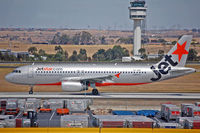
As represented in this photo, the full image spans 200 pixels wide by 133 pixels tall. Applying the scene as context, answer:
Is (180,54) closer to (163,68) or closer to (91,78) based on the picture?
(163,68)

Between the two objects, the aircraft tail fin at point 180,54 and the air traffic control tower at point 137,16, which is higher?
the air traffic control tower at point 137,16

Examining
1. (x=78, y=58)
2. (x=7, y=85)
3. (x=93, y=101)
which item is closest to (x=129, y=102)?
(x=93, y=101)

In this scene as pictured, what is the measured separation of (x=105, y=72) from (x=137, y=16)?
133003 millimetres

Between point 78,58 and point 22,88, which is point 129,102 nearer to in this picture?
point 22,88

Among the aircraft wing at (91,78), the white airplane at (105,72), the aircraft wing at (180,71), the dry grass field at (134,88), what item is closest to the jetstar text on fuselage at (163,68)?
the white airplane at (105,72)

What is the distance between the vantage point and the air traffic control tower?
175975mm

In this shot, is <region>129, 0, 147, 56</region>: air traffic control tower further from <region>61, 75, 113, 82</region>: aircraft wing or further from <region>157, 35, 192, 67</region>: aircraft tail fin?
<region>61, 75, 113, 82</region>: aircraft wing

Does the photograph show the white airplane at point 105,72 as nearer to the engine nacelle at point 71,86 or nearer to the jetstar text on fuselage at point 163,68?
the jetstar text on fuselage at point 163,68

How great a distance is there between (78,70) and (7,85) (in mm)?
18592

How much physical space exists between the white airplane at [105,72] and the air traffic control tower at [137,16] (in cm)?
12283

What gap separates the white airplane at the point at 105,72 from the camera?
51.7 m

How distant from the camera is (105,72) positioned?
2052 inches

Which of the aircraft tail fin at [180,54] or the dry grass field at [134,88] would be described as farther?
the dry grass field at [134,88]

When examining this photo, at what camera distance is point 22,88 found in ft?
202
